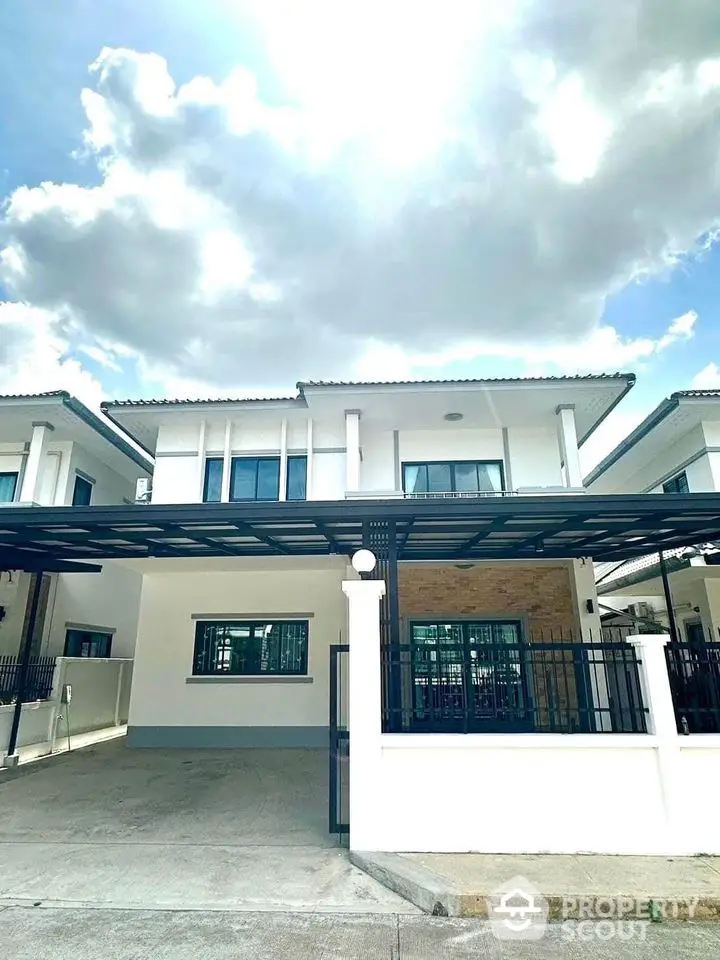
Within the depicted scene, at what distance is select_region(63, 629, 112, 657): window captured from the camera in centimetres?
1334

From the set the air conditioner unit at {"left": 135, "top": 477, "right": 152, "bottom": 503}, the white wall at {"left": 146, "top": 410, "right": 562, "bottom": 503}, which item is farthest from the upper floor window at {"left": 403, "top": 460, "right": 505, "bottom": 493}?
the air conditioner unit at {"left": 135, "top": 477, "right": 152, "bottom": 503}

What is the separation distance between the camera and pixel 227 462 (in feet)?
39.0

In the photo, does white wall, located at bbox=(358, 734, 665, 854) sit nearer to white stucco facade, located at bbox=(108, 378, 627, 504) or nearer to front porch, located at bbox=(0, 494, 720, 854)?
front porch, located at bbox=(0, 494, 720, 854)

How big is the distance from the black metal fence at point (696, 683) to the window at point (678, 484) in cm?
834

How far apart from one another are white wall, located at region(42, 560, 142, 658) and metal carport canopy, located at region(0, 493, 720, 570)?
165 inches

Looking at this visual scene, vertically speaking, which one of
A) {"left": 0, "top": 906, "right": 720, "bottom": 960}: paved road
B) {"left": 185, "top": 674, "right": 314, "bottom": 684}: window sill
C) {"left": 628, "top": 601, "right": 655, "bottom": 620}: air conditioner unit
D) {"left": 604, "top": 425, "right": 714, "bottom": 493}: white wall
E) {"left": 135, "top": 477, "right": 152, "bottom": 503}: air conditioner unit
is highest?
{"left": 604, "top": 425, "right": 714, "bottom": 493}: white wall

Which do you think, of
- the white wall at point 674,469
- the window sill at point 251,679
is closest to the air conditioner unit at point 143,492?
the window sill at point 251,679

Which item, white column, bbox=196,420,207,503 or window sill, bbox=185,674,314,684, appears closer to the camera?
window sill, bbox=185,674,314,684

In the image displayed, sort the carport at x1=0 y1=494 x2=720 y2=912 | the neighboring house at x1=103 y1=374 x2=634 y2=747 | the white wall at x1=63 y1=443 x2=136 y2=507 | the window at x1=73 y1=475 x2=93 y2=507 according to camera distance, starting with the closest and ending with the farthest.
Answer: the carport at x1=0 y1=494 x2=720 y2=912, the neighboring house at x1=103 y1=374 x2=634 y2=747, the white wall at x1=63 y1=443 x2=136 y2=507, the window at x1=73 y1=475 x2=93 y2=507

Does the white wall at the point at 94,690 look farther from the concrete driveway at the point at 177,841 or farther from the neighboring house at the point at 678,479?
the neighboring house at the point at 678,479

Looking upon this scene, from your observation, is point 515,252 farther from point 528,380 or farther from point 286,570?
point 286,570

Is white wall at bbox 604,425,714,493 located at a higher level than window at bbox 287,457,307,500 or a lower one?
higher

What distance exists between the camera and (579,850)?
4727mm

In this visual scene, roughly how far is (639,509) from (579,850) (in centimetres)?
335
